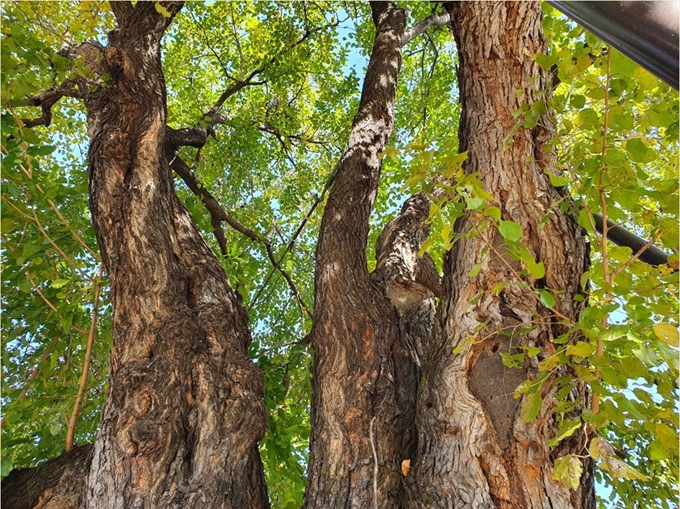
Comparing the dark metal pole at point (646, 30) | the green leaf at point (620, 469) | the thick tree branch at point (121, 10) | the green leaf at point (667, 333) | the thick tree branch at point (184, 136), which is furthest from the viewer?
the thick tree branch at point (121, 10)

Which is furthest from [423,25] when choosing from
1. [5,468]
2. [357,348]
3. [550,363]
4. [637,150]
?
[5,468]

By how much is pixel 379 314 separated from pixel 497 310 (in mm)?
679

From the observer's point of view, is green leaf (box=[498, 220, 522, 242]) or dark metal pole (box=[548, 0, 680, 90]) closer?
dark metal pole (box=[548, 0, 680, 90])

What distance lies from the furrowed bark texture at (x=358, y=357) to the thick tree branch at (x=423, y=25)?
6.82 ft

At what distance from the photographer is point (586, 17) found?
0.76 m

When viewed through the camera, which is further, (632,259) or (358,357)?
(358,357)

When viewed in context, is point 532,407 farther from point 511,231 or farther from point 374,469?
point 374,469

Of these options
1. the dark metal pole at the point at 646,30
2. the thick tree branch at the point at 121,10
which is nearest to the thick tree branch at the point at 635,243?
the dark metal pole at the point at 646,30

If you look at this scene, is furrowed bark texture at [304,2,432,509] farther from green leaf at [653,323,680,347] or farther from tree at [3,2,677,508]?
green leaf at [653,323,680,347]

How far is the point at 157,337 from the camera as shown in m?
2.25

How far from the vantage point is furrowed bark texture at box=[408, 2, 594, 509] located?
1718 millimetres

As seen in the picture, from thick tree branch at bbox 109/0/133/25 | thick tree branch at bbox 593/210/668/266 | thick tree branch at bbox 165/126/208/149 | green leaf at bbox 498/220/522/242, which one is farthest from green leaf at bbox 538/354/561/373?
thick tree branch at bbox 109/0/133/25

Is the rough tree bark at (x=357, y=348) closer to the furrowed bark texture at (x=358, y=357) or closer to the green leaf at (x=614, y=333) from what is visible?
the furrowed bark texture at (x=358, y=357)

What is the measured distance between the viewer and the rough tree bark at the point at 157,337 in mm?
1932
